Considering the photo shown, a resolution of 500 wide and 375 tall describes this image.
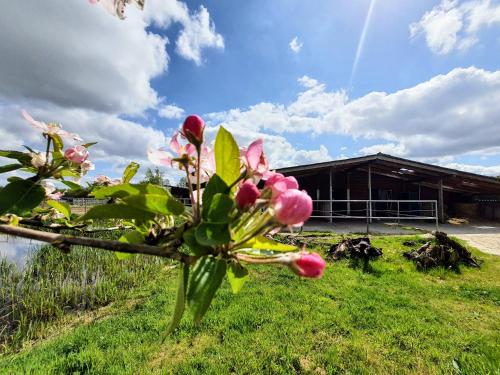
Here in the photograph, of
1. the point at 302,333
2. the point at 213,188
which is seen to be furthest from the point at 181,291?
the point at 302,333

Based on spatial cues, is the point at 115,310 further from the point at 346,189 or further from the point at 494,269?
the point at 346,189

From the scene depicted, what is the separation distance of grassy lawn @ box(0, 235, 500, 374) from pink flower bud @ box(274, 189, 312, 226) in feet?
9.95

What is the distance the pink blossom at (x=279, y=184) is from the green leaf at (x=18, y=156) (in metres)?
0.63

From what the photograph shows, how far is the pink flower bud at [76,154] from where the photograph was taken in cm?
78

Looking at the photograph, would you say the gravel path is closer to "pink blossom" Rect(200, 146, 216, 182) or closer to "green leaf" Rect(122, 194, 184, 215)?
"pink blossom" Rect(200, 146, 216, 182)

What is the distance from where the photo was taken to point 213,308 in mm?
4383

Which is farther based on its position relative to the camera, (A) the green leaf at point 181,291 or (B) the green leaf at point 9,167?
(B) the green leaf at point 9,167

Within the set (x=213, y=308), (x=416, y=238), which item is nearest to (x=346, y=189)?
(x=416, y=238)

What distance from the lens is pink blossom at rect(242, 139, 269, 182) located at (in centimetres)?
49

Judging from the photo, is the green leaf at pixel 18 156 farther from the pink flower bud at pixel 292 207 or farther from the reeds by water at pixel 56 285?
the reeds by water at pixel 56 285

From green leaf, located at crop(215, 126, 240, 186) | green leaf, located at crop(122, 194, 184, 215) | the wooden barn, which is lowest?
green leaf, located at crop(122, 194, 184, 215)

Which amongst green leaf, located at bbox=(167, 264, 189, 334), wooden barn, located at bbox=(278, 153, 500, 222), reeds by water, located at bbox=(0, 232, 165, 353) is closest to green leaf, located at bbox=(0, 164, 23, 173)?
green leaf, located at bbox=(167, 264, 189, 334)

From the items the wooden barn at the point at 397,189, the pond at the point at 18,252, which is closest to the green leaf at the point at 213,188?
the pond at the point at 18,252

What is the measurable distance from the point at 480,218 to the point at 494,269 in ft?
44.7
